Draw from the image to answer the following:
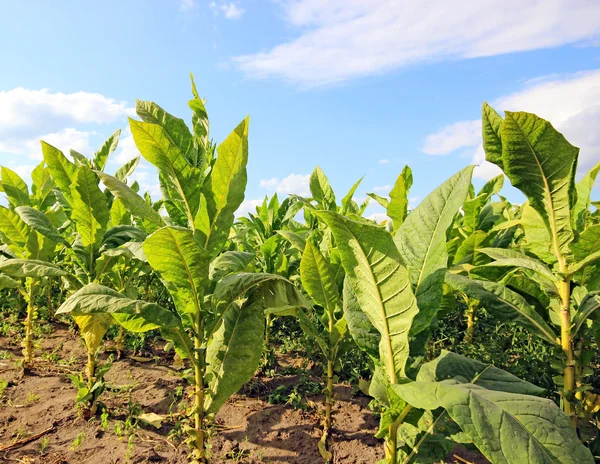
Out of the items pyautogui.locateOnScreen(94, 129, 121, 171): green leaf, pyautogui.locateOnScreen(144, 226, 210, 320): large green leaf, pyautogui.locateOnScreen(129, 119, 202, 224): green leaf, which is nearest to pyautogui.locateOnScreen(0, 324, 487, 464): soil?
pyautogui.locateOnScreen(144, 226, 210, 320): large green leaf

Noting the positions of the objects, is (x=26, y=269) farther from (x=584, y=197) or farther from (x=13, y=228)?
(x=584, y=197)

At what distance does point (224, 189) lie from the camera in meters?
2.21

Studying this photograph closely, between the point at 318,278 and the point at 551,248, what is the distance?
1278mm

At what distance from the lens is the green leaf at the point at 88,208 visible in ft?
9.48

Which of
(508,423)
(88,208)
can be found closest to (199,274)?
(88,208)

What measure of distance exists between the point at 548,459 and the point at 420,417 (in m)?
0.58

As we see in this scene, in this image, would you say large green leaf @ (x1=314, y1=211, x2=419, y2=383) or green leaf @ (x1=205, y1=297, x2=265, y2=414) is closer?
large green leaf @ (x1=314, y1=211, x2=419, y2=383)

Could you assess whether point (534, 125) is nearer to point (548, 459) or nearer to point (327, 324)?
point (548, 459)

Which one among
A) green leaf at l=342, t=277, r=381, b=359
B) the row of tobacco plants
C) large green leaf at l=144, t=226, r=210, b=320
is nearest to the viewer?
the row of tobacco plants

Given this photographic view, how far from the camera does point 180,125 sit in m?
2.40

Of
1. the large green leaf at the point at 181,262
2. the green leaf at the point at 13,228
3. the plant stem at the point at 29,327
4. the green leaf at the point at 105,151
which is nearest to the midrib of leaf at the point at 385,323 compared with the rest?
the large green leaf at the point at 181,262

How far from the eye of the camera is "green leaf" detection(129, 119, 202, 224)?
2.14 meters

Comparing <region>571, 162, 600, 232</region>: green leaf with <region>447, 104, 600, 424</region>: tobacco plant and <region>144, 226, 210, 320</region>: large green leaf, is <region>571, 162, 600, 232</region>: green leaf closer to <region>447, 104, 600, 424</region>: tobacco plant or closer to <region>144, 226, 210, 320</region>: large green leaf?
<region>447, 104, 600, 424</region>: tobacco plant

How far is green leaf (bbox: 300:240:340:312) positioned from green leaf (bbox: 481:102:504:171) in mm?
1017
